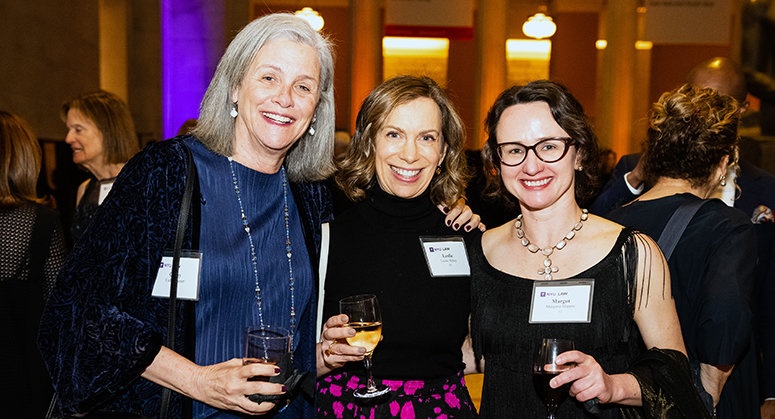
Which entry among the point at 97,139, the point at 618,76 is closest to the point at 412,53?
the point at 618,76

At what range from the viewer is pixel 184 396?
1.68m

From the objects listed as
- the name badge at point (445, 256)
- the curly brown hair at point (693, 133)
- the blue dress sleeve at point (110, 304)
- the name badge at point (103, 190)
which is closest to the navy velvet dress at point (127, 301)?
the blue dress sleeve at point (110, 304)

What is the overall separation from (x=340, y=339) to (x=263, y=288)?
278 mm

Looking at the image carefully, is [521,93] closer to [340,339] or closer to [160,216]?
[340,339]

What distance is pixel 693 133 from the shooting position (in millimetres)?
2295

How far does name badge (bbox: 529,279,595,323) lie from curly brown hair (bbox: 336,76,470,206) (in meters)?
0.67

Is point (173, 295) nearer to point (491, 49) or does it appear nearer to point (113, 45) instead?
point (113, 45)

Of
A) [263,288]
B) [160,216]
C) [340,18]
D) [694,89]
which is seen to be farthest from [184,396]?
[340,18]

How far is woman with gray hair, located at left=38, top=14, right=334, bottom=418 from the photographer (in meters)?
1.54

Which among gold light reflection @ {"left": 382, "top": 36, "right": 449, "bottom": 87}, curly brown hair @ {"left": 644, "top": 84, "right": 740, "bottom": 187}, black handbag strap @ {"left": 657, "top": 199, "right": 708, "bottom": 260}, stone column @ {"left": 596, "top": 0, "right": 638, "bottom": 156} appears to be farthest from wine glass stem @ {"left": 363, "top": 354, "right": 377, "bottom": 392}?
stone column @ {"left": 596, "top": 0, "right": 638, "bottom": 156}

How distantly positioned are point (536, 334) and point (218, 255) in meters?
0.97

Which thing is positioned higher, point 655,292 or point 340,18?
point 340,18

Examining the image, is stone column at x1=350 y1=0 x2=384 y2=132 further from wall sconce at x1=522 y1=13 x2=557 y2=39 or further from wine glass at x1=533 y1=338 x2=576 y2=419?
wine glass at x1=533 y1=338 x2=576 y2=419

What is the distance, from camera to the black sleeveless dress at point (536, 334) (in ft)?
5.96
